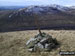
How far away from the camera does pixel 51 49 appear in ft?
41.7

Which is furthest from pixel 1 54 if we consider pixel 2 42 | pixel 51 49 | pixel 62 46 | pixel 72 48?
pixel 72 48

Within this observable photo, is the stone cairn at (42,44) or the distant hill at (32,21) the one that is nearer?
the stone cairn at (42,44)

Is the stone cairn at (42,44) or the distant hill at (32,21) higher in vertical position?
the stone cairn at (42,44)

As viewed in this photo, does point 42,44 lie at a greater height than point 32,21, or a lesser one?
greater

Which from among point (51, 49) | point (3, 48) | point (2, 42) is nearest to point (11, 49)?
point (3, 48)

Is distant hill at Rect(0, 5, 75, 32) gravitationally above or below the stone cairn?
below

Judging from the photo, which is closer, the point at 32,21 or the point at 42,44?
the point at 42,44

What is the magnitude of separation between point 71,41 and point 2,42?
8.29m

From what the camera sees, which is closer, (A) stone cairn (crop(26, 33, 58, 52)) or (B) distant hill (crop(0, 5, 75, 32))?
(A) stone cairn (crop(26, 33, 58, 52))

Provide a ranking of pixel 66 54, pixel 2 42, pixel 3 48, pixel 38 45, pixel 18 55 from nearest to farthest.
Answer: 1. pixel 66 54
2. pixel 18 55
3. pixel 38 45
4. pixel 3 48
5. pixel 2 42

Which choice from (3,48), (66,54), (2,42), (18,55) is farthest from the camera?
(2,42)

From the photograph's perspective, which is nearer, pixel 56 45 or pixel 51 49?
pixel 51 49

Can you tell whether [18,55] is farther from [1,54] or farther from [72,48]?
[72,48]

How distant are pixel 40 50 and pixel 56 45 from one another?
1969mm
